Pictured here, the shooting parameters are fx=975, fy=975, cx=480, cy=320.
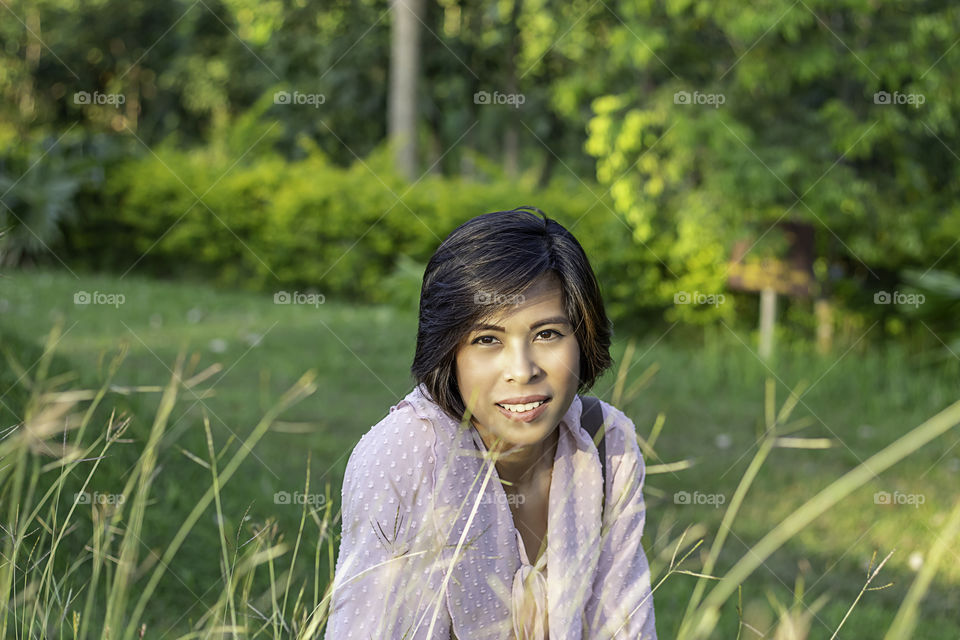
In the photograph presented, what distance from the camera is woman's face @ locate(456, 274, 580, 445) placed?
1.83 meters

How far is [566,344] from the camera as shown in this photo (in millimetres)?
1897

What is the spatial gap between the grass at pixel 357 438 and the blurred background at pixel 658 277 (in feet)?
0.08

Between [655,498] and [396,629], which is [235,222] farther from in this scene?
[396,629]

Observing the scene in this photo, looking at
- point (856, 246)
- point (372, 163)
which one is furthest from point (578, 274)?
point (372, 163)

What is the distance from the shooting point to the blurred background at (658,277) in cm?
405

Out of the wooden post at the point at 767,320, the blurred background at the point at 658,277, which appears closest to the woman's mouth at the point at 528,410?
the blurred background at the point at 658,277

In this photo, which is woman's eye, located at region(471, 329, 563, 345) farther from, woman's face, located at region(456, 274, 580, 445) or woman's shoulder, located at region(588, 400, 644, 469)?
woman's shoulder, located at region(588, 400, 644, 469)

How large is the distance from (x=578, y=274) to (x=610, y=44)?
6.95m

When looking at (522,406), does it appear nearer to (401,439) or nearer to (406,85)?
(401,439)

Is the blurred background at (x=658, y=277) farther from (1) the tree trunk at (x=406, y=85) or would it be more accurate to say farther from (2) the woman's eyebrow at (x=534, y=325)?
(2) the woman's eyebrow at (x=534, y=325)

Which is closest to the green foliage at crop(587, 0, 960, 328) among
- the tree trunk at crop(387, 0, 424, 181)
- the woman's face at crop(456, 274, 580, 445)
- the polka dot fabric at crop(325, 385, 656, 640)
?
the tree trunk at crop(387, 0, 424, 181)

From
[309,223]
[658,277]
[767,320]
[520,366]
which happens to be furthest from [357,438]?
[309,223]

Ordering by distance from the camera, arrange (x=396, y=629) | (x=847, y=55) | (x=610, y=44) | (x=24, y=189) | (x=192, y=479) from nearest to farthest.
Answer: (x=396, y=629) → (x=192, y=479) → (x=847, y=55) → (x=610, y=44) → (x=24, y=189)

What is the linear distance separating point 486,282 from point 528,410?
253mm
